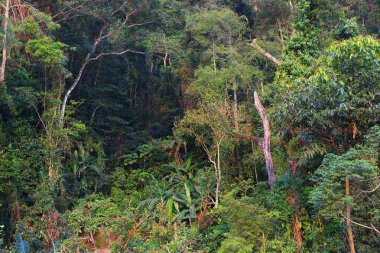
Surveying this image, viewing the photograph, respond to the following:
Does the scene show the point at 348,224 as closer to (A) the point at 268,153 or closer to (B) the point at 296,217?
(B) the point at 296,217

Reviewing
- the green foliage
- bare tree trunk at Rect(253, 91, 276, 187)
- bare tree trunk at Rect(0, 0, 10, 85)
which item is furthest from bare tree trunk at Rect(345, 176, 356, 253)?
bare tree trunk at Rect(0, 0, 10, 85)

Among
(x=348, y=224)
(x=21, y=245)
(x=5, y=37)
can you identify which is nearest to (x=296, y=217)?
(x=348, y=224)

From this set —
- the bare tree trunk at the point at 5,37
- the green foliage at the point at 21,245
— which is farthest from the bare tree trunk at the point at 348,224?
the bare tree trunk at the point at 5,37

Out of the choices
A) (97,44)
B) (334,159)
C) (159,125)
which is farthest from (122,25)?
(334,159)

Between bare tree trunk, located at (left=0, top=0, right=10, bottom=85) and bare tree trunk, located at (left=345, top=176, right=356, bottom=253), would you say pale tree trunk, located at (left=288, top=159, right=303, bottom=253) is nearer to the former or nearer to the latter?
bare tree trunk, located at (left=345, top=176, right=356, bottom=253)

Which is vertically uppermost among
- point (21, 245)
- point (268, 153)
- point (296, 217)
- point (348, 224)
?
point (268, 153)

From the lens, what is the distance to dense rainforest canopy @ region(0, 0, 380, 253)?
303 inches

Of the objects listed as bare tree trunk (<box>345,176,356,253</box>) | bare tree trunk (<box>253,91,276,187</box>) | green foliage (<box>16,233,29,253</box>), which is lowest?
green foliage (<box>16,233,29,253</box>)

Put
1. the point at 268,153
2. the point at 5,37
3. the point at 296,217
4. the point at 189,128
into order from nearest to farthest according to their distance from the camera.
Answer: the point at 296,217, the point at 5,37, the point at 268,153, the point at 189,128

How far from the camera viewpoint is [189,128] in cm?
1267

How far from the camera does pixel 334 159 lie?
7.01 metres

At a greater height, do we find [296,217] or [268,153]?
[268,153]

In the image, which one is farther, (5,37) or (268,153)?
(268,153)

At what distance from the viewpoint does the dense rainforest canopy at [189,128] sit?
768 cm
